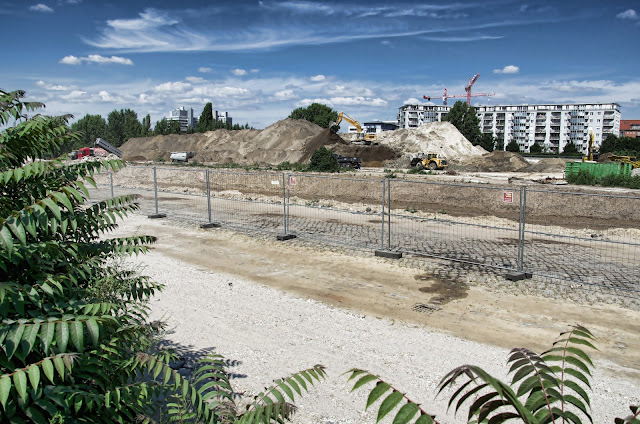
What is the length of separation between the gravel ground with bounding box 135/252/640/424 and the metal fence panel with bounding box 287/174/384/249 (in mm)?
5247

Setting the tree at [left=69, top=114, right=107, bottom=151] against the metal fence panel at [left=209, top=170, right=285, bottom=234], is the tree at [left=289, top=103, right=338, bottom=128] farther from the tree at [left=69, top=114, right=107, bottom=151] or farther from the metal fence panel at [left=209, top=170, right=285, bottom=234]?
the metal fence panel at [left=209, top=170, right=285, bottom=234]

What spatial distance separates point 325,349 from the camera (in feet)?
25.1

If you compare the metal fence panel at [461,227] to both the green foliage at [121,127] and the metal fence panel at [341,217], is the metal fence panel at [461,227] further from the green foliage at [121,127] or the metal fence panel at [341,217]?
the green foliage at [121,127]

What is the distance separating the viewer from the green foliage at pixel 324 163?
129 feet

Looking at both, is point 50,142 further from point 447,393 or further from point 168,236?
point 168,236

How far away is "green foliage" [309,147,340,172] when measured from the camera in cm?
3922

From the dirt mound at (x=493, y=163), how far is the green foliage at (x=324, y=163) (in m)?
14.2

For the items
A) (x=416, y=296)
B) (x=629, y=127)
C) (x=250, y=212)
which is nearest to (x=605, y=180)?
(x=250, y=212)

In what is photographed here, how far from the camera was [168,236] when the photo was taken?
16.9 metres

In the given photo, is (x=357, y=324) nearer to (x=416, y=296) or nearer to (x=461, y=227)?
(x=416, y=296)

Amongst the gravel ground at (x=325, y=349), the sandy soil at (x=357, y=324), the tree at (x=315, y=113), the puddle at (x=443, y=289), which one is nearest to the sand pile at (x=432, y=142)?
the puddle at (x=443, y=289)

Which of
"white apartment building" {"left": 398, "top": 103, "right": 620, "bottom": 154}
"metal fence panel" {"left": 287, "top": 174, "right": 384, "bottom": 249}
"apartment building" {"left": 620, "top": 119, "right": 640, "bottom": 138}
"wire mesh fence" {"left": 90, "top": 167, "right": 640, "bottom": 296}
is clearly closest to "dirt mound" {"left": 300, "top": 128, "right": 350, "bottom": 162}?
"wire mesh fence" {"left": 90, "top": 167, "right": 640, "bottom": 296}

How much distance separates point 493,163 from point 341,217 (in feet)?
112

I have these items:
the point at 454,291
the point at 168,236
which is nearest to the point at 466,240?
the point at 454,291
